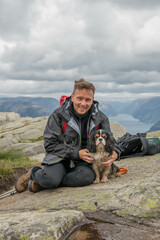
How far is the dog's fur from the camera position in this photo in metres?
5.16

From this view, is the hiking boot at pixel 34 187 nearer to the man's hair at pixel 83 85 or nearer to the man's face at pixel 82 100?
the man's face at pixel 82 100

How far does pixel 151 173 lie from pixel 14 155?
28.3ft

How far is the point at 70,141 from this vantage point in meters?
5.53

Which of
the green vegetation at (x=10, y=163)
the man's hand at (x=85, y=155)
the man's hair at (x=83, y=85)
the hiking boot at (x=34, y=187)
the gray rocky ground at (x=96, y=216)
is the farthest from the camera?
the green vegetation at (x=10, y=163)

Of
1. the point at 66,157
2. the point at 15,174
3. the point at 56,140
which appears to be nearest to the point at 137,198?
the point at 66,157

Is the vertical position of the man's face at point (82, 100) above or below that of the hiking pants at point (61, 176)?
above

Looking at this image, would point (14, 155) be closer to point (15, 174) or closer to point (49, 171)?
point (15, 174)

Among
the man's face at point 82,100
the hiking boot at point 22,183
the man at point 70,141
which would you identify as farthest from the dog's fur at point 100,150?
the hiking boot at point 22,183

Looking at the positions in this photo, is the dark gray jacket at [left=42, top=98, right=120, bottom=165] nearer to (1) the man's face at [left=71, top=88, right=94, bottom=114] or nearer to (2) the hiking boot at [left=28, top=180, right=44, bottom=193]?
(1) the man's face at [left=71, top=88, right=94, bottom=114]

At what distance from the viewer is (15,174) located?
9211 mm

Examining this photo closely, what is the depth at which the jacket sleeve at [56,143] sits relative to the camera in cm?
533

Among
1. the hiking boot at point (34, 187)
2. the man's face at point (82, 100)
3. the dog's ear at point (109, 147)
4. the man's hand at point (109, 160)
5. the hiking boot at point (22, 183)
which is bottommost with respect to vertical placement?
the hiking boot at point (22, 183)

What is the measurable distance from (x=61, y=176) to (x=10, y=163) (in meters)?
5.51

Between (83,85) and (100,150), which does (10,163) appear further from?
(83,85)
